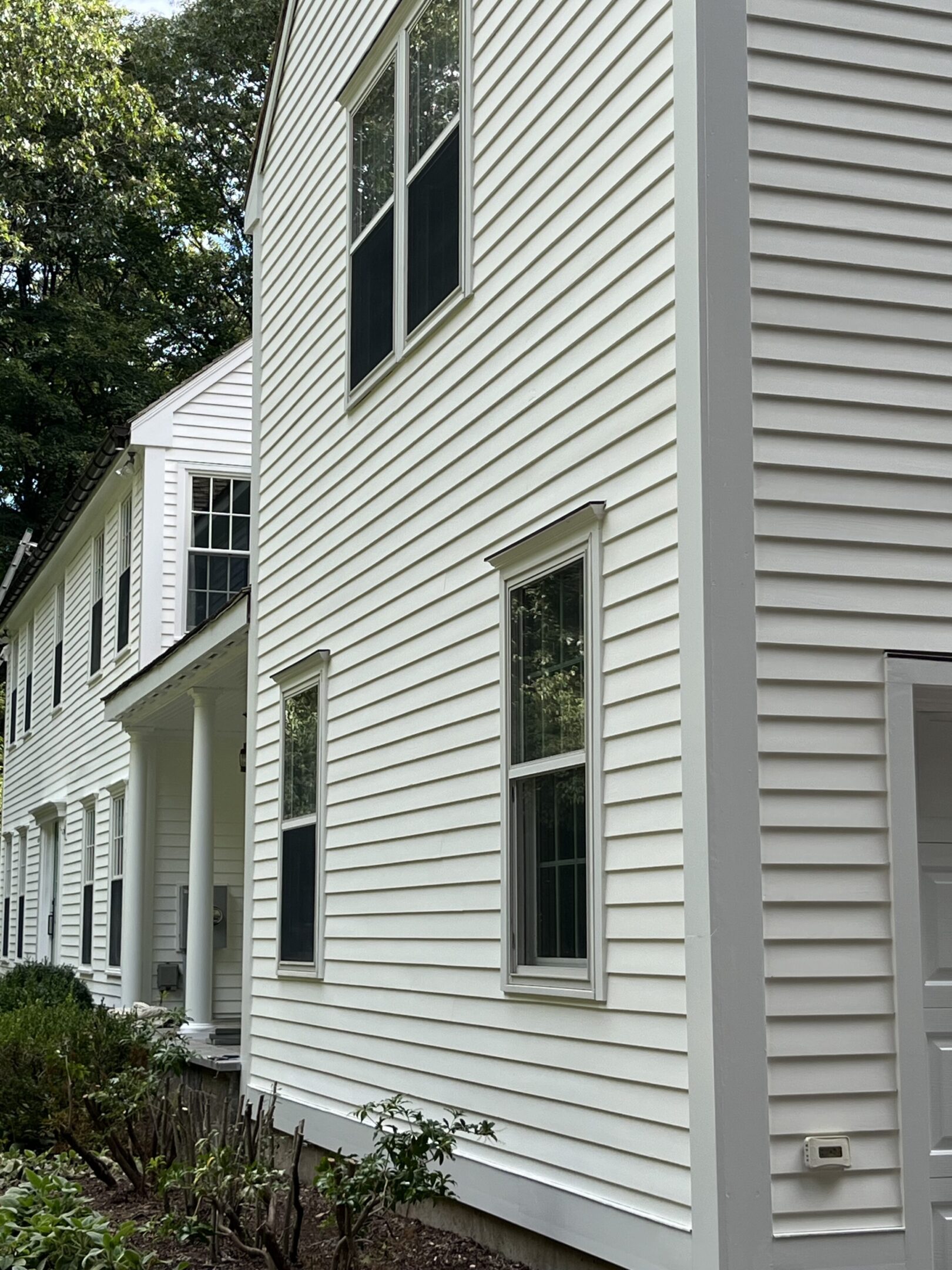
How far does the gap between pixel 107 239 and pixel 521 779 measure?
31203 millimetres

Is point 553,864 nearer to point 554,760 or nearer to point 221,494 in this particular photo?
point 554,760

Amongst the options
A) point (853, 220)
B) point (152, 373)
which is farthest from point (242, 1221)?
point (152, 373)

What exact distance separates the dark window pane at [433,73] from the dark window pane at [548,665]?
2812mm

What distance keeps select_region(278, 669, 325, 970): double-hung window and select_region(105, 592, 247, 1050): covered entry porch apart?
3.79 metres

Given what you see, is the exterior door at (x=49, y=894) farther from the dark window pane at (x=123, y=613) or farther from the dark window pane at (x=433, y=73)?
the dark window pane at (x=433, y=73)

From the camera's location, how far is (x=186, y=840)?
1792 cm

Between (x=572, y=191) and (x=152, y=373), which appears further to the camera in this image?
(x=152, y=373)

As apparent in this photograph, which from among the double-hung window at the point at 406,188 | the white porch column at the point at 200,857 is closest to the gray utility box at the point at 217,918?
the white porch column at the point at 200,857

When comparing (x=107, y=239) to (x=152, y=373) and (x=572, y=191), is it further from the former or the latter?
(x=572, y=191)

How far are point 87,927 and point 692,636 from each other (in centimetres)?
1647

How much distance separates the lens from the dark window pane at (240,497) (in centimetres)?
1766

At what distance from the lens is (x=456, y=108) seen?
25.0 ft

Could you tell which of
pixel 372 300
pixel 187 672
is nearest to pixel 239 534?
pixel 187 672

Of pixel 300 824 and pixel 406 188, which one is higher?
pixel 406 188
